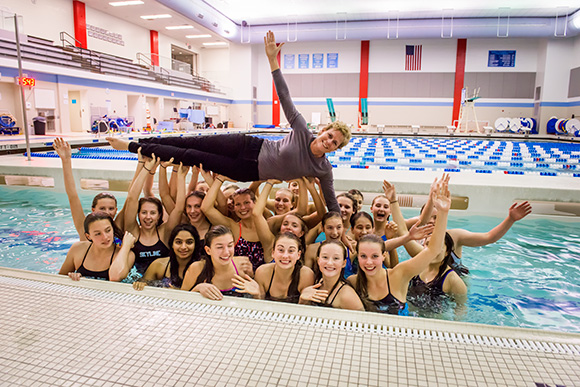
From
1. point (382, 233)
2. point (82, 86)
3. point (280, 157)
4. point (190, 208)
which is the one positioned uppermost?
point (82, 86)

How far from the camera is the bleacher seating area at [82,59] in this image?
13.2 m

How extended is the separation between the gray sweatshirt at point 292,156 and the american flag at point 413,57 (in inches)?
912

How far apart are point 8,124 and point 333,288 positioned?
15.0 meters

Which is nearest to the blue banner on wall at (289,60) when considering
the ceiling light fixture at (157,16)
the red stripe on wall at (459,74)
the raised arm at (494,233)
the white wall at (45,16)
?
the ceiling light fixture at (157,16)

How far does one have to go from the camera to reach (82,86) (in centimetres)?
1611

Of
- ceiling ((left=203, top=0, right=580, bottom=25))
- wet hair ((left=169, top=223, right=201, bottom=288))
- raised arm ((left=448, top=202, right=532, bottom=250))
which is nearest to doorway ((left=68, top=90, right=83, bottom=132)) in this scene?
ceiling ((left=203, top=0, right=580, bottom=25))

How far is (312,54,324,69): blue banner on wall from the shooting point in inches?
1002

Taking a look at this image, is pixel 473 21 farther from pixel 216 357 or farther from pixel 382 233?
pixel 216 357

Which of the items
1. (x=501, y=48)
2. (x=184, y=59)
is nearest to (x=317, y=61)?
(x=184, y=59)

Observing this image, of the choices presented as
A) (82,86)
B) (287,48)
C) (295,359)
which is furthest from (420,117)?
(295,359)

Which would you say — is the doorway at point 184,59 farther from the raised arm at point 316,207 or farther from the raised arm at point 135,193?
the raised arm at point 316,207

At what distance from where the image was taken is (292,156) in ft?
10.1

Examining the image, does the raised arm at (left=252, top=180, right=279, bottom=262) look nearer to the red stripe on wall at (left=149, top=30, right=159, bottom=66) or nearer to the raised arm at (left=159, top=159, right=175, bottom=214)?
the raised arm at (left=159, top=159, right=175, bottom=214)

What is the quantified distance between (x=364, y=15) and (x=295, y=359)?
21925 mm
